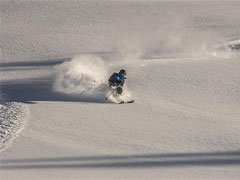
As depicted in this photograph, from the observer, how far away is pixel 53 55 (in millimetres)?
9125

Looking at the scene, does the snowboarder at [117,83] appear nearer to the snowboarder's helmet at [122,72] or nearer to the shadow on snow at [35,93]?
the snowboarder's helmet at [122,72]

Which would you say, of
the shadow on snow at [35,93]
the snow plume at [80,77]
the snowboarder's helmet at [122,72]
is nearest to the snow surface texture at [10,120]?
the shadow on snow at [35,93]

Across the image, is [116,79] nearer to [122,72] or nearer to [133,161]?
[122,72]

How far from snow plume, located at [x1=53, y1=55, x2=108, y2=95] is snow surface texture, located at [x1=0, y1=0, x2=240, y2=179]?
0.02 m

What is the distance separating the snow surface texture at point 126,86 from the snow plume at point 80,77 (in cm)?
2

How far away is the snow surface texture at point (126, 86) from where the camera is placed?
6809 millimetres

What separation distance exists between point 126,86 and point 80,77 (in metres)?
0.95

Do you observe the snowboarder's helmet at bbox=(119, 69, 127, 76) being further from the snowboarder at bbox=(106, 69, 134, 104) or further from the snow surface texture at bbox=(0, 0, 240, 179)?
the snow surface texture at bbox=(0, 0, 240, 179)

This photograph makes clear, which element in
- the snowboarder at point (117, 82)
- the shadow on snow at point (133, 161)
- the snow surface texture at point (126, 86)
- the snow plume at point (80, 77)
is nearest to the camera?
the shadow on snow at point (133, 161)

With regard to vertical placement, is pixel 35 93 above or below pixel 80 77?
below

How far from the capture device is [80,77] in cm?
823

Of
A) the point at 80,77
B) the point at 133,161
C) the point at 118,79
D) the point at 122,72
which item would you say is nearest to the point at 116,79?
the point at 118,79

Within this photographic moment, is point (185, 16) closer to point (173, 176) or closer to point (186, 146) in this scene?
point (186, 146)

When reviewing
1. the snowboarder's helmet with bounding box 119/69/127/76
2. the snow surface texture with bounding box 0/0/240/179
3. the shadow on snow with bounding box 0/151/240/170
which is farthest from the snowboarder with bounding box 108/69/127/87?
the shadow on snow with bounding box 0/151/240/170
